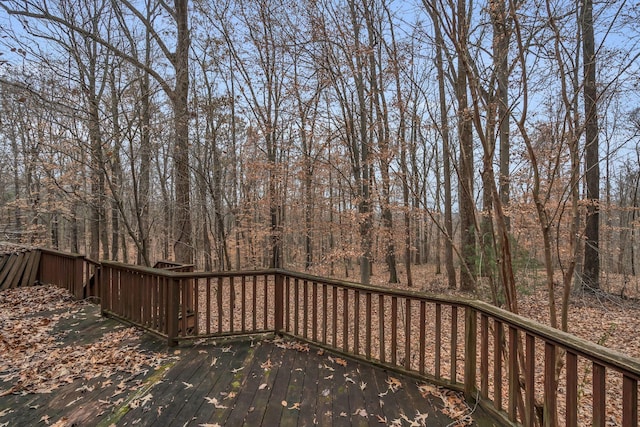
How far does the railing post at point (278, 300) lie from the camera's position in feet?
12.5

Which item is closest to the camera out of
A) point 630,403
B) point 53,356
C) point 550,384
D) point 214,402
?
point 630,403

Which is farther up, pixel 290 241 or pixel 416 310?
pixel 290 241

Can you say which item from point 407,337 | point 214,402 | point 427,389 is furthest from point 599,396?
point 214,402

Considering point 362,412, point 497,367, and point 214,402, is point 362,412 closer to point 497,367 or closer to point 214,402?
point 497,367

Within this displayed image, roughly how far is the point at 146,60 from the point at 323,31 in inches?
189

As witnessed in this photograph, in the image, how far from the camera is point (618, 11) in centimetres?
229

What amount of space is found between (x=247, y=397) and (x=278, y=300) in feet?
4.44

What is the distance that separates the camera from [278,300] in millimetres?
3840

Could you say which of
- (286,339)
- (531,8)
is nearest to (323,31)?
(531,8)

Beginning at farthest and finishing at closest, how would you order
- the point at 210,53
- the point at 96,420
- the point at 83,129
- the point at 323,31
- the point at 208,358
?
the point at 210,53, the point at 323,31, the point at 83,129, the point at 208,358, the point at 96,420

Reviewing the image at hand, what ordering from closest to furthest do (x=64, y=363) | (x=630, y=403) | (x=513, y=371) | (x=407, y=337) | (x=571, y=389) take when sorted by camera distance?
(x=630, y=403) < (x=571, y=389) < (x=513, y=371) < (x=407, y=337) < (x=64, y=363)

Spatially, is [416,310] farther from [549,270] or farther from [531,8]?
[531,8]

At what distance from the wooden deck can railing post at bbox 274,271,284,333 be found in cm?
53

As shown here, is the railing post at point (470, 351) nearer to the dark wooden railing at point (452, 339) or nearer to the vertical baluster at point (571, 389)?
the dark wooden railing at point (452, 339)
